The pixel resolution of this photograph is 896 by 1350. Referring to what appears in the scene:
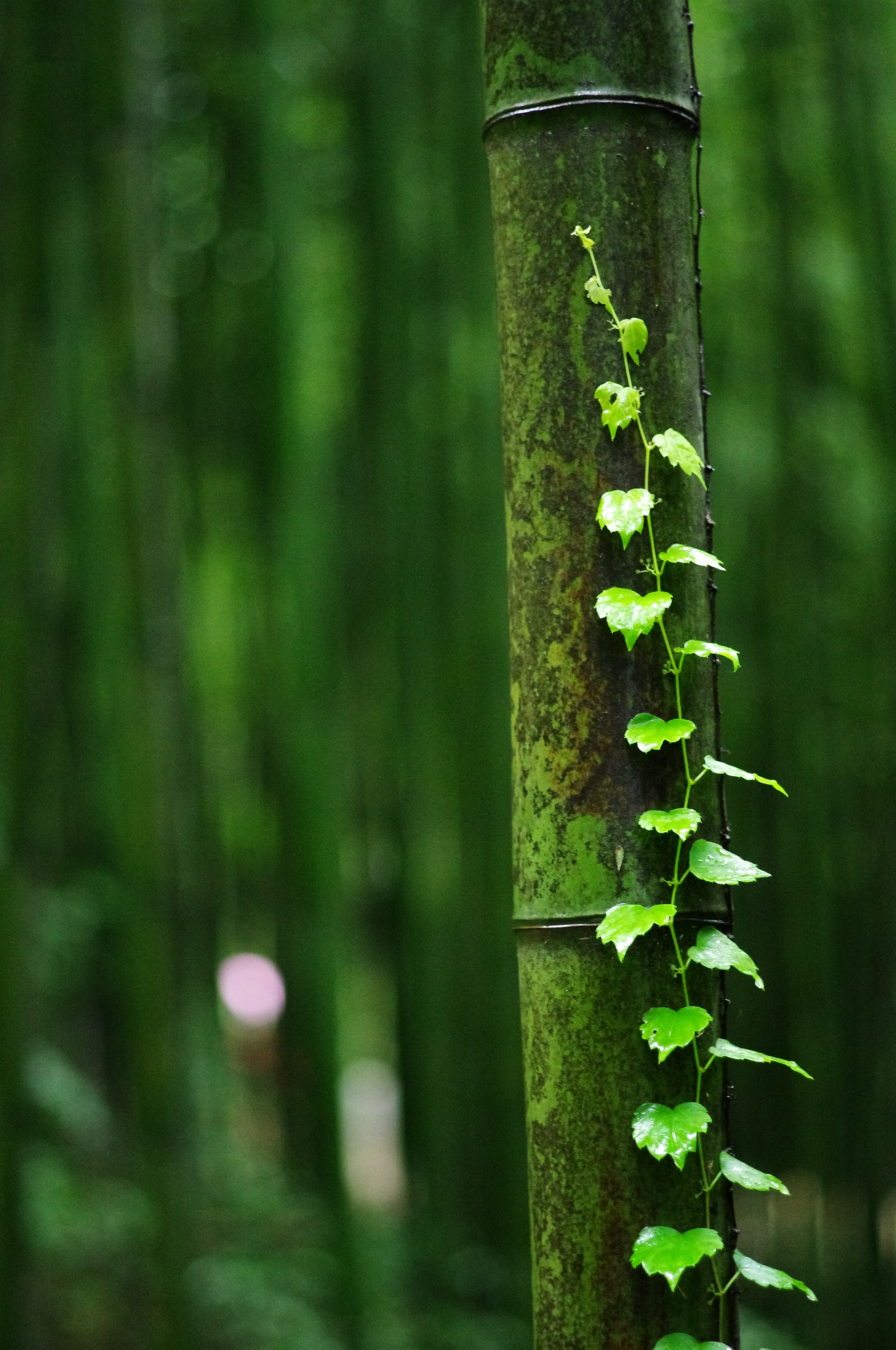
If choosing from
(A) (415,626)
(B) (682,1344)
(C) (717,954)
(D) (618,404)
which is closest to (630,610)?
(D) (618,404)

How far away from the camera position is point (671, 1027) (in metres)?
1.04

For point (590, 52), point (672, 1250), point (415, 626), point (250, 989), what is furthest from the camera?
point (250, 989)

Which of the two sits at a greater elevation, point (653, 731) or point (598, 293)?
point (598, 293)

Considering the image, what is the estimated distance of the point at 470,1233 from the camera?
22.7 feet

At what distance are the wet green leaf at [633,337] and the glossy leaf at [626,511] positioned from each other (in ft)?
0.36

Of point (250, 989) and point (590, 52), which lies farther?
point (250, 989)

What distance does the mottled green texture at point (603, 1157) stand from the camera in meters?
1.04

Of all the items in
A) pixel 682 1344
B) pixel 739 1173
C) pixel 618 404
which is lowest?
pixel 682 1344

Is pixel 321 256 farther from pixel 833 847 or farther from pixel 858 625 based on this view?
pixel 833 847

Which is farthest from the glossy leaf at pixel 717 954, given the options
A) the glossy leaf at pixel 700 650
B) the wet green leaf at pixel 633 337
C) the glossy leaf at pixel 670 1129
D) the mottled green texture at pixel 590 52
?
the mottled green texture at pixel 590 52

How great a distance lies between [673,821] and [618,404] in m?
0.32

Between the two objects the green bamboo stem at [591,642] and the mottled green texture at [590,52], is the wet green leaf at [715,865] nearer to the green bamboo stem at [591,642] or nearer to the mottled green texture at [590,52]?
the green bamboo stem at [591,642]

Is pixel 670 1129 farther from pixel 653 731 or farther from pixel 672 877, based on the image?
pixel 653 731

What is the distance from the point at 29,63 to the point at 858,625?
15.1 feet
